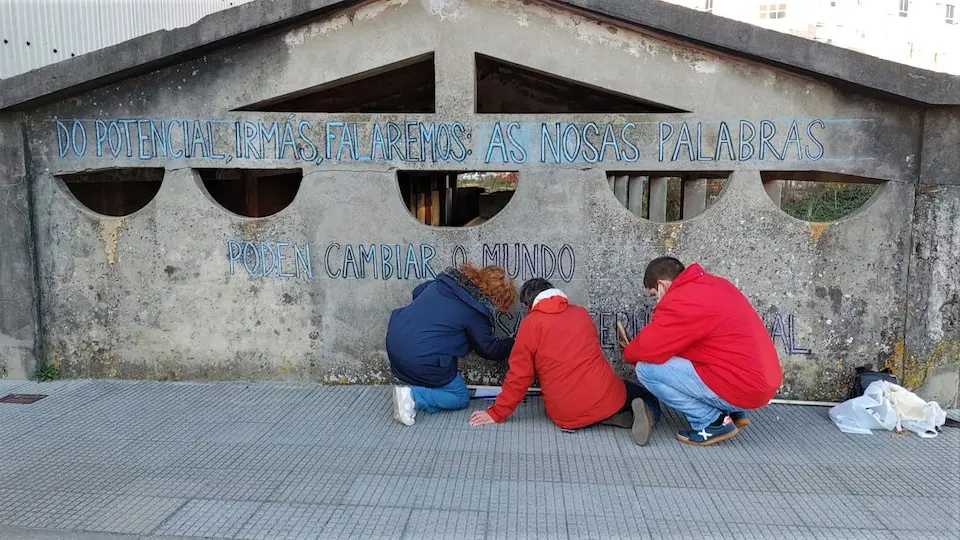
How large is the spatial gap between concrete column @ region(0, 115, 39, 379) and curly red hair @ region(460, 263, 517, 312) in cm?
396

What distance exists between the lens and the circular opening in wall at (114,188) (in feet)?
21.5

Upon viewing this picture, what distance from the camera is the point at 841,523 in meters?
3.75

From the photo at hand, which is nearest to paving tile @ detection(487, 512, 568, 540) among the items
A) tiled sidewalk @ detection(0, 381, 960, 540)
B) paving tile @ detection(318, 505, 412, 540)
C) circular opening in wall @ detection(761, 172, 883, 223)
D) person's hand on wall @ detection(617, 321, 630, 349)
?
tiled sidewalk @ detection(0, 381, 960, 540)

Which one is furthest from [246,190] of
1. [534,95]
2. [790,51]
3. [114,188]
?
[790,51]

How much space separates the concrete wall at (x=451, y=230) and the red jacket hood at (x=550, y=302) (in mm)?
981

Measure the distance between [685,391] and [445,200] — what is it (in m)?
9.62

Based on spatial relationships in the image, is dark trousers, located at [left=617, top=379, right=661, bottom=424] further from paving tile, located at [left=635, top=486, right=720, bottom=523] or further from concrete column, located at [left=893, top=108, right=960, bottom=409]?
concrete column, located at [left=893, top=108, right=960, bottom=409]

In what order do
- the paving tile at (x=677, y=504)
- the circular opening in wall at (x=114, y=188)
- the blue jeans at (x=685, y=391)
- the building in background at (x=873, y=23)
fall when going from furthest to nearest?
the building in background at (x=873, y=23)
the circular opening in wall at (x=114, y=188)
the blue jeans at (x=685, y=391)
the paving tile at (x=677, y=504)

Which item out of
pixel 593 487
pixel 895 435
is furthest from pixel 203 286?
pixel 895 435

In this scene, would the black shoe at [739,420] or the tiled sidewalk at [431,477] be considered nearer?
the tiled sidewalk at [431,477]

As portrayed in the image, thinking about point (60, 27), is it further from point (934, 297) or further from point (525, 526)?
point (934, 297)

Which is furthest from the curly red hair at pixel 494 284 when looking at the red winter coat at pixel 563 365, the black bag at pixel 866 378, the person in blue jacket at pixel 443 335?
the black bag at pixel 866 378

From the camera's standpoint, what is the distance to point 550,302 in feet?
16.0

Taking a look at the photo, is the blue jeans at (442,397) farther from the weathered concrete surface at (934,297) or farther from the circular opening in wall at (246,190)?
the circular opening in wall at (246,190)
